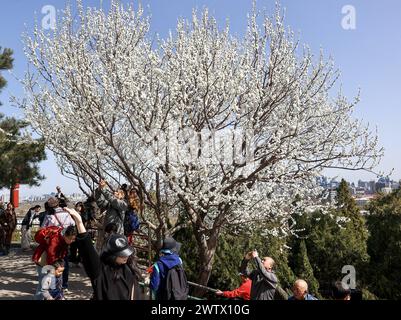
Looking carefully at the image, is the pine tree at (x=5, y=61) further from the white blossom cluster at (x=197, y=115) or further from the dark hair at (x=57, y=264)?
the dark hair at (x=57, y=264)

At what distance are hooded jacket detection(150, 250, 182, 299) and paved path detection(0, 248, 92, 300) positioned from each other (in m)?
4.35

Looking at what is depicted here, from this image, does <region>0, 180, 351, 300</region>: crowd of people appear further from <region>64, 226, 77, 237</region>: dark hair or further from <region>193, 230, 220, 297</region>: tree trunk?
<region>193, 230, 220, 297</region>: tree trunk

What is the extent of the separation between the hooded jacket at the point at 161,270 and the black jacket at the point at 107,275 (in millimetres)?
767

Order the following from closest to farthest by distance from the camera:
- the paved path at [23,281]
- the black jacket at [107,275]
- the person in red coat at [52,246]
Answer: the black jacket at [107,275]
the person in red coat at [52,246]
the paved path at [23,281]

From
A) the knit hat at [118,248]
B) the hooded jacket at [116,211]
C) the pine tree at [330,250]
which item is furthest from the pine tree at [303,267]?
the knit hat at [118,248]

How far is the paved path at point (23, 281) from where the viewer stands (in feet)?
25.0

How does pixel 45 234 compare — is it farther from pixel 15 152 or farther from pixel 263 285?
pixel 15 152

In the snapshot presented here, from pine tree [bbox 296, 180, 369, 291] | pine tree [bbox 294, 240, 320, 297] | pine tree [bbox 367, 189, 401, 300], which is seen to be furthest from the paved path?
pine tree [bbox 367, 189, 401, 300]

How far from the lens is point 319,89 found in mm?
9922

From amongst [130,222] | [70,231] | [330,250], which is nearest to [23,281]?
[130,222]

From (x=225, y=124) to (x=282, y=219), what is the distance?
2.96 m

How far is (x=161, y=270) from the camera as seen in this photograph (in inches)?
152

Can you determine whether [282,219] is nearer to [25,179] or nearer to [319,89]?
[319,89]

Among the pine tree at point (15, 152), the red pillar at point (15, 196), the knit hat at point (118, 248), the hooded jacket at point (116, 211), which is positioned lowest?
the knit hat at point (118, 248)
